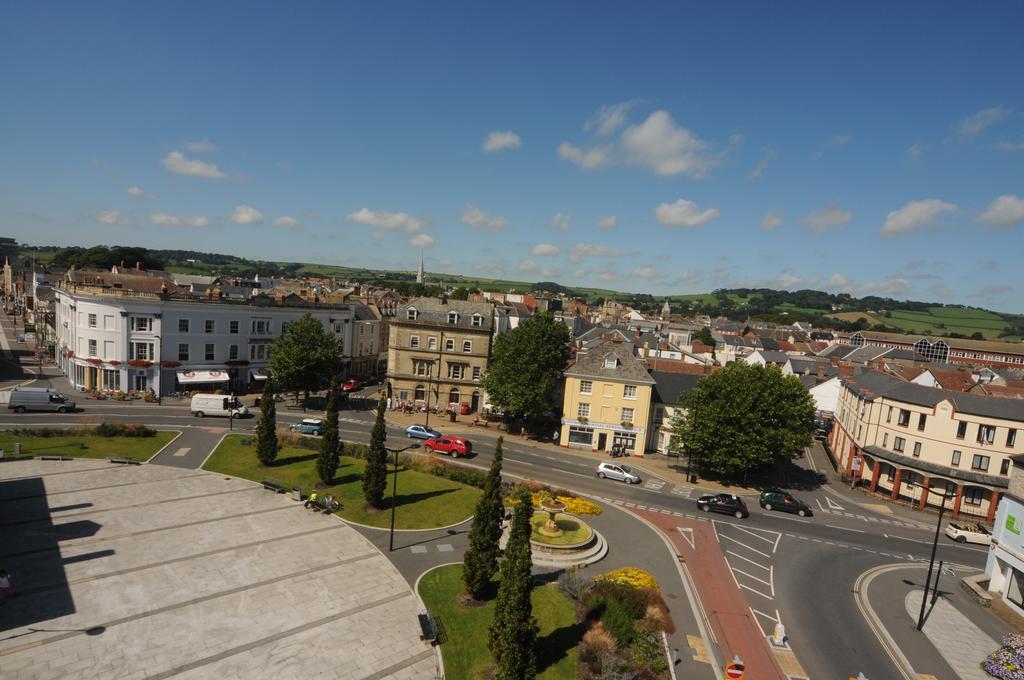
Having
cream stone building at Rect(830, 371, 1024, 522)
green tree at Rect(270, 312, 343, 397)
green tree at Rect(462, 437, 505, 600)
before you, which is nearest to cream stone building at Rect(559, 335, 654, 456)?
cream stone building at Rect(830, 371, 1024, 522)

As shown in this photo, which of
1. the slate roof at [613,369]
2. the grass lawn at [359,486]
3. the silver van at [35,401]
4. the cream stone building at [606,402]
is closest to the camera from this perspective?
the grass lawn at [359,486]

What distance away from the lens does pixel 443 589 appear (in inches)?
1042

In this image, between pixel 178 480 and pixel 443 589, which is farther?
pixel 178 480

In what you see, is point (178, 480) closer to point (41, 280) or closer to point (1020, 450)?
point (1020, 450)

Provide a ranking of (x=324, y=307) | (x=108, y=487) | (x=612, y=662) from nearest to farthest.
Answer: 1. (x=612, y=662)
2. (x=108, y=487)
3. (x=324, y=307)

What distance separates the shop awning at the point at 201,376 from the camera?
204ft

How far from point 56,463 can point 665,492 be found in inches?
1809

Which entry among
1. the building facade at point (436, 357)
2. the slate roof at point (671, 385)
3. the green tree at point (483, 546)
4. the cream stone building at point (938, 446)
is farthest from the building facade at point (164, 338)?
the cream stone building at point (938, 446)

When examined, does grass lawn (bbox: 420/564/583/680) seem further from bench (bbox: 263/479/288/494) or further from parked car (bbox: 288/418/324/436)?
parked car (bbox: 288/418/324/436)

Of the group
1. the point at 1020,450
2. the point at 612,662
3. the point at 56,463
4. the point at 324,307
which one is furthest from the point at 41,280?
the point at 1020,450

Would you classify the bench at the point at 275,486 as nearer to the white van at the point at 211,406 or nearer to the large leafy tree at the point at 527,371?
the white van at the point at 211,406

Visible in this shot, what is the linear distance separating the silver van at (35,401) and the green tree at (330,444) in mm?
32660

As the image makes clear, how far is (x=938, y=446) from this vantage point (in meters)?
46.4

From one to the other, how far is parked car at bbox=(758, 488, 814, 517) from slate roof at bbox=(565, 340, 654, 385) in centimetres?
1555
